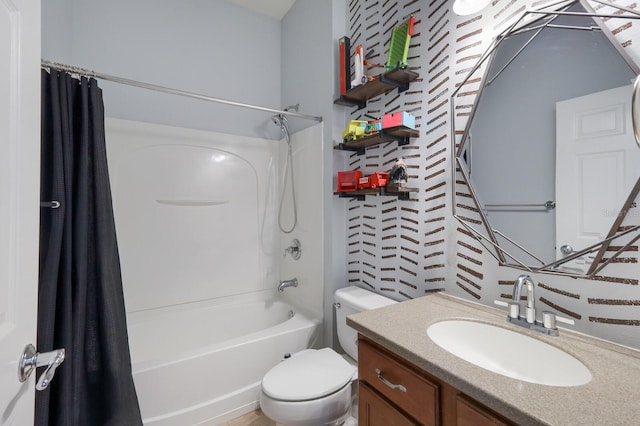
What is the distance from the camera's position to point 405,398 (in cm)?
83

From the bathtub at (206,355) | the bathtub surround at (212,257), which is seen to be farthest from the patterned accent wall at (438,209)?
the bathtub at (206,355)

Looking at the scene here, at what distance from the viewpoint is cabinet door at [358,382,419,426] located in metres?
0.84

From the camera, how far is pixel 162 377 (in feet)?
4.76

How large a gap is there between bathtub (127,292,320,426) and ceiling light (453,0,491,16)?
6.17 feet

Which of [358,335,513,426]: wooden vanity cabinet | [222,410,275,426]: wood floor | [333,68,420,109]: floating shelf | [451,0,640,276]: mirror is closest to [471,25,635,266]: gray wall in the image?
[451,0,640,276]: mirror

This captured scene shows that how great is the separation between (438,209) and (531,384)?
0.84 meters

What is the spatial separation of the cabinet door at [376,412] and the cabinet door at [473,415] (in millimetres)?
175

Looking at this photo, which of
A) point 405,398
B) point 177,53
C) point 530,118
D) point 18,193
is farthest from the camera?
point 177,53

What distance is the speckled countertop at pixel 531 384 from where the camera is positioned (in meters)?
0.56

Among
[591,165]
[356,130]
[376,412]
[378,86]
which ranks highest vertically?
[378,86]

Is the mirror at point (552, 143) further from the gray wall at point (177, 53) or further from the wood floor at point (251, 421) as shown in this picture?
the gray wall at point (177, 53)

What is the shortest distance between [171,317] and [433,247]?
1.88 metres

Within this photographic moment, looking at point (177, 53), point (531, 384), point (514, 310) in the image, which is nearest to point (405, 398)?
point (531, 384)

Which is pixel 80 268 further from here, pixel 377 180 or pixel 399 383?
pixel 377 180
